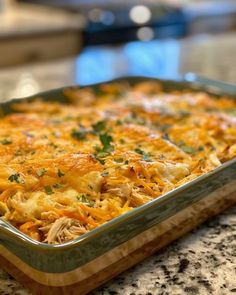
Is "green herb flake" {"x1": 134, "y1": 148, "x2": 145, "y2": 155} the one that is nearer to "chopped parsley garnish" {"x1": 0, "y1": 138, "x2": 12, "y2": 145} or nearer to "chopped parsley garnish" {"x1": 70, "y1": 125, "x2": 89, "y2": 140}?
"chopped parsley garnish" {"x1": 70, "y1": 125, "x2": 89, "y2": 140}

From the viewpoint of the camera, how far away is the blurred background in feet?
6.28

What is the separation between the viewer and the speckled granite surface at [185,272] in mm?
736

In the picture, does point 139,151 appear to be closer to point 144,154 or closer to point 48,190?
point 144,154

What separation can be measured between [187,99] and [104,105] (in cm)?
22

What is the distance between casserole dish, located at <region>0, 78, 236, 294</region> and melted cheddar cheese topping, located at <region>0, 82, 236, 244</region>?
0.05 meters

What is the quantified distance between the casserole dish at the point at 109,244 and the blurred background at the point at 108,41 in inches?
33.6

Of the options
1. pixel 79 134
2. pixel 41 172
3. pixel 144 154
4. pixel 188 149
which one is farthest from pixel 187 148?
pixel 41 172

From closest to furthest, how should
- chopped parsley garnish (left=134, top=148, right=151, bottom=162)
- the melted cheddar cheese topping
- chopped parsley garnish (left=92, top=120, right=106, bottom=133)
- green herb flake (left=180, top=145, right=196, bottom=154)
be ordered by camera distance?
1. the melted cheddar cheese topping
2. chopped parsley garnish (left=134, top=148, right=151, bottom=162)
3. green herb flake (left=180, top=145, right=196, bottom=154)
4. chopped parsley garnish (left=92, top=120, right=106, bottom=133)

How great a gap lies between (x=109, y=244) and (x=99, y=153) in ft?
0.94

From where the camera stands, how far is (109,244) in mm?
677

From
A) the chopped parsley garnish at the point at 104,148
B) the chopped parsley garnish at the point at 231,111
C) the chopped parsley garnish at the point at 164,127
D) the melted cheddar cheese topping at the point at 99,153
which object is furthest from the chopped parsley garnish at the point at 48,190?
the chopped parsley garnish at the point at 231,111

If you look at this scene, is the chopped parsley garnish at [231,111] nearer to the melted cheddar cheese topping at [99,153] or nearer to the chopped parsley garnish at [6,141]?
the melted cheddar cheese topping at [99,153]

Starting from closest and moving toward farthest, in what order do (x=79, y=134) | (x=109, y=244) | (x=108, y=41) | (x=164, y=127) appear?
1. (x=109, y=244)
2. (x=79, y=134)
3. (x=164, y=127)
4. (x=108, y=41)

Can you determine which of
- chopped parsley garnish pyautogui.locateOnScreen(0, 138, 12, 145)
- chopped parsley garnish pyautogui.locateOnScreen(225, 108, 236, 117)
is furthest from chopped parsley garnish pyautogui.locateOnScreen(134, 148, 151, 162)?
chopped parsley garnish pyautogui.locateOnScreen(225, 108, 236, 117)
